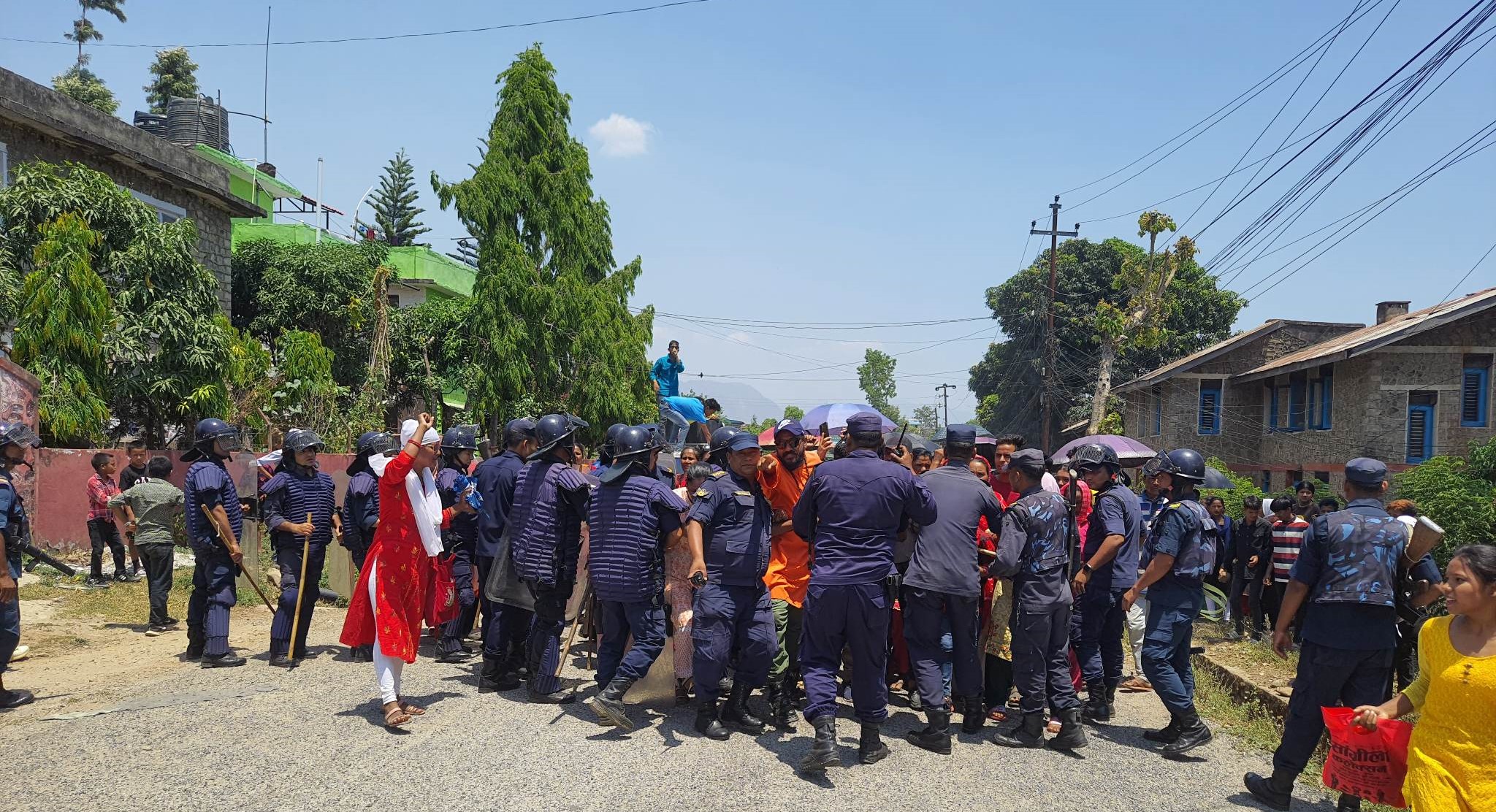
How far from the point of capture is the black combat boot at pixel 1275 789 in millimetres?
4977

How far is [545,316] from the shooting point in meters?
19.6

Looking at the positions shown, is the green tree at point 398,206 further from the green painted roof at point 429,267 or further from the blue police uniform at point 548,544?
the blue police uniform at point 548,544

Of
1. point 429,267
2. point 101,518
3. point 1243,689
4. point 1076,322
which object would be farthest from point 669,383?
point 1076,322

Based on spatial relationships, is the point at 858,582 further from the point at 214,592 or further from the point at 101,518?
the point at 101,518

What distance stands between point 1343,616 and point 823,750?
2.72 metres

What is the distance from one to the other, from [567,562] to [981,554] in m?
2.76

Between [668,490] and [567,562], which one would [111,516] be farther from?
[668,490]

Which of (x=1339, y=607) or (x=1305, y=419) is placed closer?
(x=1339, y=607)

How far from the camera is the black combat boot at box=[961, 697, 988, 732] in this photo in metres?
6.21

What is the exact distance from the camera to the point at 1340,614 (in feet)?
15.9

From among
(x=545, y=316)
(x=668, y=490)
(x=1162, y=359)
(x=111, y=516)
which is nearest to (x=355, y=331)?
(x=545, y=316)

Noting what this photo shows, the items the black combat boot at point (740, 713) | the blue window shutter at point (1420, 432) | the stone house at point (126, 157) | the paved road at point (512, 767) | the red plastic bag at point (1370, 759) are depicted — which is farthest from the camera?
the blue window shutter at point (1420, 432)

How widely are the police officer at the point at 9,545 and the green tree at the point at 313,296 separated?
18598 millimetres

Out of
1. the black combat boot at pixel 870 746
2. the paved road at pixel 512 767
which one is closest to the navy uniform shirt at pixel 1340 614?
the paved road at pixel 512 767
